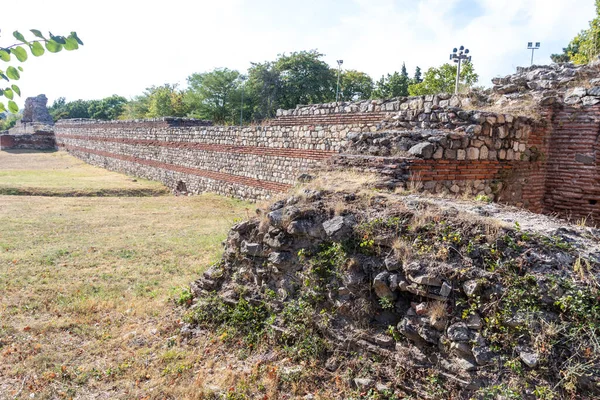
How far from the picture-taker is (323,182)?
484cm

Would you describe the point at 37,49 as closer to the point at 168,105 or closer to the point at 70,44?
the point at 70,44

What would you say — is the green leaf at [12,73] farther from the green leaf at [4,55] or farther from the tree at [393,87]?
the tree at [393,87]

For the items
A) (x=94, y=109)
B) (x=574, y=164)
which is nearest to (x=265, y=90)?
(x=574, y=164)

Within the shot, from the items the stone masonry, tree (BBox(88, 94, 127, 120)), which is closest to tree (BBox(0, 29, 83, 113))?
the stone masonry

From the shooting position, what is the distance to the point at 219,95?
1258 inches

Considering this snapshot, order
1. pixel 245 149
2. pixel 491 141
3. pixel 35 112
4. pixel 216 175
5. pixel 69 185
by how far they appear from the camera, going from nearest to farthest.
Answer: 1. pixel 491 141
2. pixel 245 149
3. pixel 216 175
4. pixel 69 185
5. pixel 35 112

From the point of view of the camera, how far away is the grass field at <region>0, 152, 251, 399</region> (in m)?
3.77

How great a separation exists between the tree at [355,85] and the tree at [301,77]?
12.8ft

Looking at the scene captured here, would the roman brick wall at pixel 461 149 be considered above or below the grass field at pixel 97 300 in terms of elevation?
above

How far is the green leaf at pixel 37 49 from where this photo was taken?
1.64 m

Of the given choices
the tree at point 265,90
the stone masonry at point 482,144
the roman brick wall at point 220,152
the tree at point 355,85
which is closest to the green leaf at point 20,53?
the stone masonry at point 482,144

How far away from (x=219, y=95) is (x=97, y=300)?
Answer: 2840 cm

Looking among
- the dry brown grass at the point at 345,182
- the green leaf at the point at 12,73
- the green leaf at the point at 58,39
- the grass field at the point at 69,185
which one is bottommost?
the grass field at the point at 69,185

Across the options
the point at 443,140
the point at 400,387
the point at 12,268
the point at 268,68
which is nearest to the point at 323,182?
the point at 443,140
